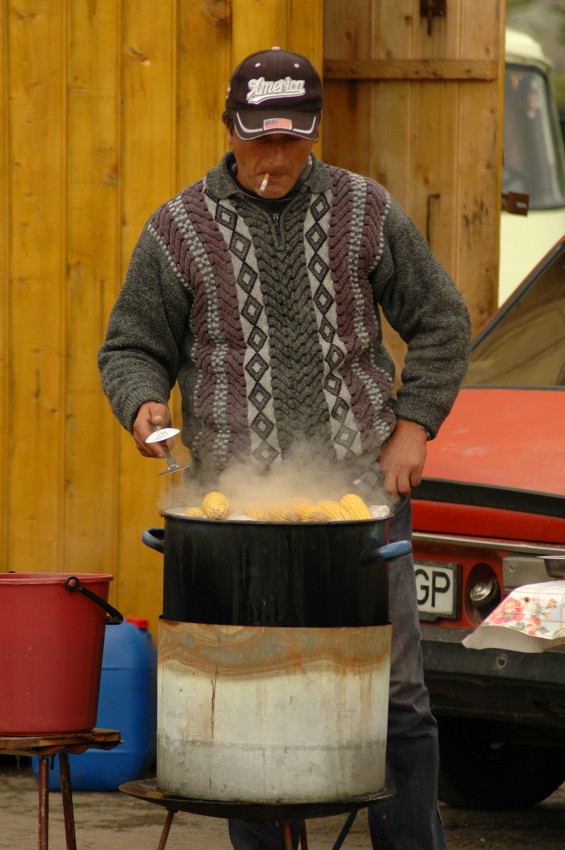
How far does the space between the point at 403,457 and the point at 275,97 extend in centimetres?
90

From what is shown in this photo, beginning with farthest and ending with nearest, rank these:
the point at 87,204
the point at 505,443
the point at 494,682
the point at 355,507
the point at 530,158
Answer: the point at 530,158
the point at 87,204
the point at 505,443
the point at 494,682
the point at 355,507

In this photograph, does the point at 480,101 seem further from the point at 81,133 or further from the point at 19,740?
the point at 19,740

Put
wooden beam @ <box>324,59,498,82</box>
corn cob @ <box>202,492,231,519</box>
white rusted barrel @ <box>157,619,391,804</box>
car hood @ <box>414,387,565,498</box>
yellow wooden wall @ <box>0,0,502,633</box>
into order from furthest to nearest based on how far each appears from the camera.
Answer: wooden beam @ <box>324,59,498,82</box>, yellow wooden wall @ <box>0,0,502,633</box>, car hood @ <box>414,387,565,498</box>, corn cob @ <box>202,492,231,519</box>, white rusted barrel @ <box>157,619,391,804</box>

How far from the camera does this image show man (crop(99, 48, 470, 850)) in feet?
12.0

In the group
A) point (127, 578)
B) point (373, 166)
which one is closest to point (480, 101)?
point (373, 166)

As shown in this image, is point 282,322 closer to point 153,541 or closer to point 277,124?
point 277,124

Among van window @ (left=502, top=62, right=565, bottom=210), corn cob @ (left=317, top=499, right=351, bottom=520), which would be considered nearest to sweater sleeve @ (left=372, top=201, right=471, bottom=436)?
corn cob @ (left=317, top=499, right=351, bottom=520)

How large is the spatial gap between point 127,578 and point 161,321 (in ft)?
6.98

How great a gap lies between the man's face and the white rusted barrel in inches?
42.3

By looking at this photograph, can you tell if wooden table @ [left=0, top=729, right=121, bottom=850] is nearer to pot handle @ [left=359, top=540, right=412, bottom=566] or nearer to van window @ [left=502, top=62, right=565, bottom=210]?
pot handle @ [left=359, top=540, right=412, bottom=566]

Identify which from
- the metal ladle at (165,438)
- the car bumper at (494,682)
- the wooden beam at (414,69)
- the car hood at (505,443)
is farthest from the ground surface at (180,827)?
the wooden beam at (414,69)

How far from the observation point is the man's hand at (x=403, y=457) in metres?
3.76

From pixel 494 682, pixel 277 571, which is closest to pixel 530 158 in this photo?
pixel 494 682

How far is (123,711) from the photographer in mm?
5434
